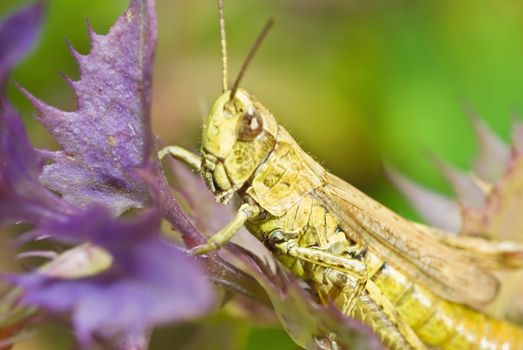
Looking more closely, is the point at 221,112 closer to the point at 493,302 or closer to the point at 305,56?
the point at 493,302

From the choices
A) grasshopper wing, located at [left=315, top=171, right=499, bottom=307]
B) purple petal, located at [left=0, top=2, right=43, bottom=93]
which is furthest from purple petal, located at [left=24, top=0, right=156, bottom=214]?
grasshopper wing, located at [left=315, top=171, right=499, bottom=307]

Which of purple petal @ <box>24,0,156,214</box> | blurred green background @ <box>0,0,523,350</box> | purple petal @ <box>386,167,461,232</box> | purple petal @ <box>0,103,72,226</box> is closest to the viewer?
purple petal @ <box>0,103,72,226</box>

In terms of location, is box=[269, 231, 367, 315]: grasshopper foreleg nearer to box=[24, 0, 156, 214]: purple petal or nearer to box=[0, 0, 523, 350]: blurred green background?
box=[24, 0, 156, 214]: purple petal

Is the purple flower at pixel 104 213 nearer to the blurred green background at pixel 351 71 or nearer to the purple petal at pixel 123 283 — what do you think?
the purple petal at pixel 123 283

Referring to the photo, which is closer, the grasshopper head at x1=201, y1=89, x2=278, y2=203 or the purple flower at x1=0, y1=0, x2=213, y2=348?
the purple flower at x1=0, y1=0, x2=213, y2=348

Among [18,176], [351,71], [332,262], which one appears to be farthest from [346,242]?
[351,71]

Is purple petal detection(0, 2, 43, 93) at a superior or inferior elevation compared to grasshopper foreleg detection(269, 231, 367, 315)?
superior

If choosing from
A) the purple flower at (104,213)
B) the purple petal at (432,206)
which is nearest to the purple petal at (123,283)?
the purple flower at (104,213)

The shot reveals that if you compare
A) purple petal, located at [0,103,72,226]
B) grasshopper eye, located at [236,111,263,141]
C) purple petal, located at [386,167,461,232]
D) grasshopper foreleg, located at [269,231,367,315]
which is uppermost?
purple petal, located at [386,167,461,232]
